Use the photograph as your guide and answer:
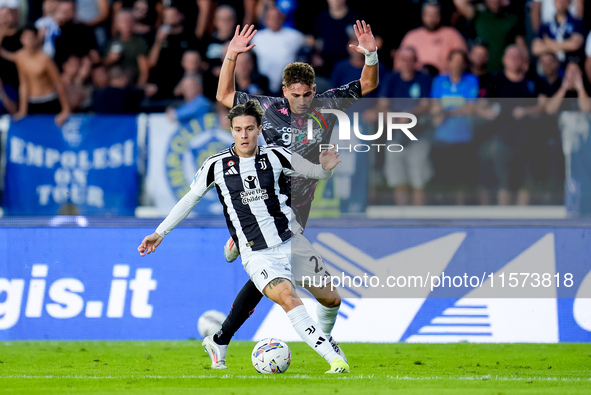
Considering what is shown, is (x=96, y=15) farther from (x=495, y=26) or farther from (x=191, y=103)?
(x=495, y=26)

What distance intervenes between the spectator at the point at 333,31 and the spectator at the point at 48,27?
10.9 ft

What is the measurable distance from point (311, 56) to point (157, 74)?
6.23 ft

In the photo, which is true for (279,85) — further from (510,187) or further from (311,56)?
(510,187)

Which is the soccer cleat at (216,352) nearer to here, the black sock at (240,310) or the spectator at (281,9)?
the black sock at (240,310)

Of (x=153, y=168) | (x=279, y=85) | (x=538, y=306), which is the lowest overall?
(x=538, y=306)

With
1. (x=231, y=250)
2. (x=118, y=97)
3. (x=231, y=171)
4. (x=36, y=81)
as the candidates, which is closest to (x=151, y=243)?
(x=231, y=250)

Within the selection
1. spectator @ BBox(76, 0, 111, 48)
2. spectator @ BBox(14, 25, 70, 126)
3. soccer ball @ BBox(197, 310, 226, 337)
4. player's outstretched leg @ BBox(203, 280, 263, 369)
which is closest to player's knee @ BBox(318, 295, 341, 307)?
player's outstretched leg @ BBox(203, 280, 263, 369)

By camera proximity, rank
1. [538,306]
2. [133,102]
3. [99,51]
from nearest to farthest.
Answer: [538,306] → [133,102] → [99,51]

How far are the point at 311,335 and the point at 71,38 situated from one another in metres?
6.69

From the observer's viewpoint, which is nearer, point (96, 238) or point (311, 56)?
point (96, 238)

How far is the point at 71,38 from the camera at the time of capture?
11609 mm

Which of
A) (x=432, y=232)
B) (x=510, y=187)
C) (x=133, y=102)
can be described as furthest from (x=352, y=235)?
(x=133, y=102)

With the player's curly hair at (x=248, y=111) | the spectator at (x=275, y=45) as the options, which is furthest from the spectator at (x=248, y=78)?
the player's curly hair at (x=248, y=111)

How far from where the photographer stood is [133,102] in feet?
34.7
